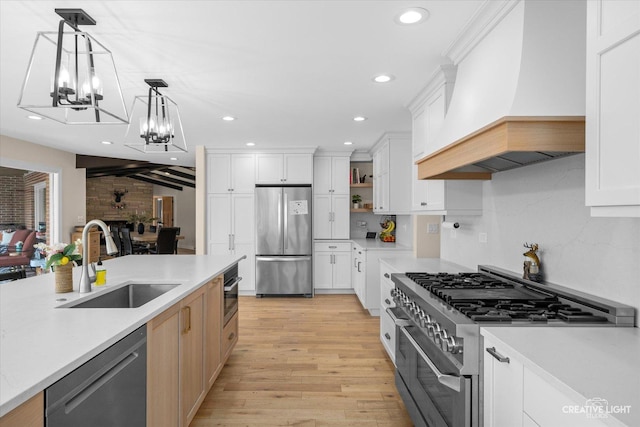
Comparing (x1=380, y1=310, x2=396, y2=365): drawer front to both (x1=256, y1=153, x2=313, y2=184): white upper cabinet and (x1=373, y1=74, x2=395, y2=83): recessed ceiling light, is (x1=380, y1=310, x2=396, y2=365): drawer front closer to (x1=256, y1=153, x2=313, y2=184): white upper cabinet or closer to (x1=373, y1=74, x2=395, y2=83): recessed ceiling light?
(x1=373, y1=74, x2=395, y2=83): recessed ceiling light

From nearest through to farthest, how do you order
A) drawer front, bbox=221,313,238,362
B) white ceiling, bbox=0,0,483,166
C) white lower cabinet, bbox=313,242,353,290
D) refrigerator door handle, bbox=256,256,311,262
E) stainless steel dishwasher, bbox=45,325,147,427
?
stainless steel dishwasher, bbox=45,325,147,427
white ceiling, bbox=0,0,483,166
drawer front, bbox=221,313,238,362
refrigerator door handle, bbox=256,256,311,262
white lower cabinet, bbox=313,242,353,290

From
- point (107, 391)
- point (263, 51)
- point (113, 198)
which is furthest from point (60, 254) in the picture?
point (113, 198)

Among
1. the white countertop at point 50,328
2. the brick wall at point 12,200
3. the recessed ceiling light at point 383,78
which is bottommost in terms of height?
the white countertop at point 50,328

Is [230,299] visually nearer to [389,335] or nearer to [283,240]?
[389,335]

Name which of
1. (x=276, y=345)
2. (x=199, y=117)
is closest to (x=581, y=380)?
(x=276, y=345)

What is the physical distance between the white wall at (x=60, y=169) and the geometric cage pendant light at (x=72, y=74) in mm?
2344

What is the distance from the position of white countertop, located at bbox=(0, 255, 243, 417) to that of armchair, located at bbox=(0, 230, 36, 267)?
4.94 metres

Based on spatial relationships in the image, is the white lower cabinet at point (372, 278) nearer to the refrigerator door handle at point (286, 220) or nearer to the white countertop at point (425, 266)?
the white countertop at point (425, 266)

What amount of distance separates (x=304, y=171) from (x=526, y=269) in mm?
4106

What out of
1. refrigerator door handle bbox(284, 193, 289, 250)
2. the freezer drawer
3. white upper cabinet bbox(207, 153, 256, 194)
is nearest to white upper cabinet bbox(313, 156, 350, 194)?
refrigerator door handle bbox(284, 193, 289, 250)

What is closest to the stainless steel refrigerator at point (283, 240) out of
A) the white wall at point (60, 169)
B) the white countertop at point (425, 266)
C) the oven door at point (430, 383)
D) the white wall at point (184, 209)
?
the white countertop at point (425, 266)

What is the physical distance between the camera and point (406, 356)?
2.31 metres

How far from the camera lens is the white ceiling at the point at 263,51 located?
1900 millimetres

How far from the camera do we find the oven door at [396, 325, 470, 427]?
149cm
